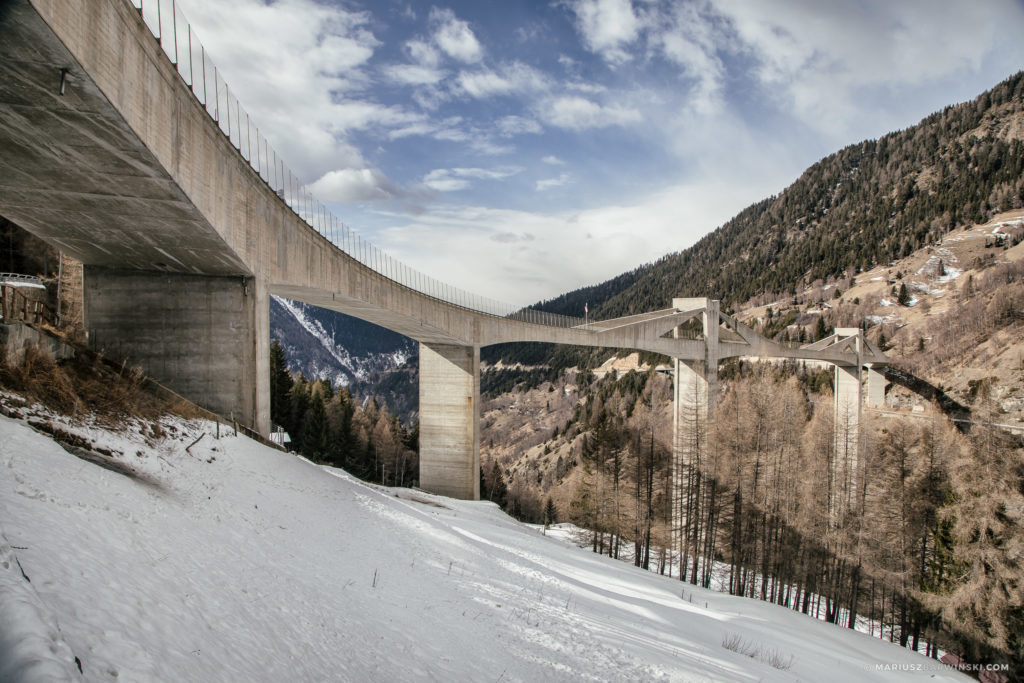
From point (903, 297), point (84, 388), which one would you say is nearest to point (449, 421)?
point (84, 388)

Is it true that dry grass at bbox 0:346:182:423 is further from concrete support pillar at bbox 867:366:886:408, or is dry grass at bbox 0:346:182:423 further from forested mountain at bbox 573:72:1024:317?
forested mountain at bbox 573:72:1024:317

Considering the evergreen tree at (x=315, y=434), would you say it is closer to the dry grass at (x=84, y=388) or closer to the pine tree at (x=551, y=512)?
the pine tree at (x=551, y=512)

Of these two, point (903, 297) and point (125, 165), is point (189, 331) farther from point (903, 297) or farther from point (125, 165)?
point (903, 297)

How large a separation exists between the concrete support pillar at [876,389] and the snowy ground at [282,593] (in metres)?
62.6

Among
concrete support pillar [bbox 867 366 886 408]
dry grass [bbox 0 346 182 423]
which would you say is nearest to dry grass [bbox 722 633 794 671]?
dry grass [bbox 0 346 182 423]

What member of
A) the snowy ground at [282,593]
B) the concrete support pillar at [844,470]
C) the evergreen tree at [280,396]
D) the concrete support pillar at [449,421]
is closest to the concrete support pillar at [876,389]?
the concrete support pillar at [844,470]

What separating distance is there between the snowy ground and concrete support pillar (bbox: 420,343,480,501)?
15104 mm

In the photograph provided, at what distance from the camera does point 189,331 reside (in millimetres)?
14875

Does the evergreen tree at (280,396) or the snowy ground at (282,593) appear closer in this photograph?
the snowy ground at (282,593)

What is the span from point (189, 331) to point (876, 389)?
7832 centimetres

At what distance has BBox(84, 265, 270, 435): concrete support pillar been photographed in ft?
48.4

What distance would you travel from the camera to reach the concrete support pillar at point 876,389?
66.5 meters

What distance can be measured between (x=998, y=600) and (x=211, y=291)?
29.2 metres

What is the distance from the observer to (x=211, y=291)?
1483 cm
